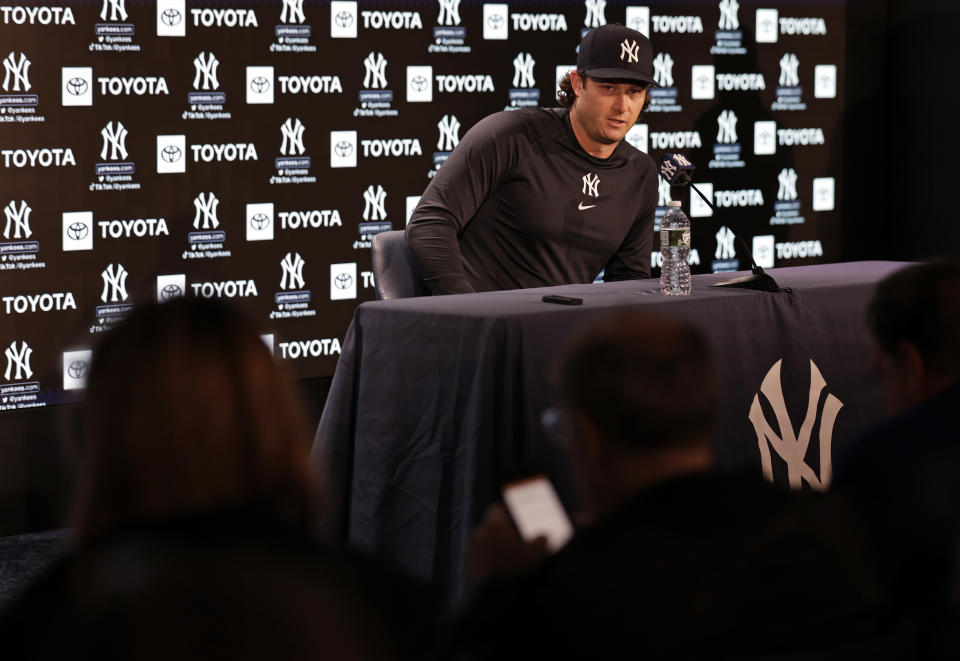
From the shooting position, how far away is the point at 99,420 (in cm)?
117

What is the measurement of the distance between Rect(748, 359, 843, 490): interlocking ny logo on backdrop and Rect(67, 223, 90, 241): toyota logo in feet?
8.06

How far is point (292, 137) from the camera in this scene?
485cm

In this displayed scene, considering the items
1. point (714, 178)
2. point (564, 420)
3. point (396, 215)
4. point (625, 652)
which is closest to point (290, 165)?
point (396, 215)

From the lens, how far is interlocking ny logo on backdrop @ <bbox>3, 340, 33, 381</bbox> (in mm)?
4324

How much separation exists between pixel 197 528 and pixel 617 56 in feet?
9.59

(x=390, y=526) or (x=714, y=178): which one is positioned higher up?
(x=714, y=178)

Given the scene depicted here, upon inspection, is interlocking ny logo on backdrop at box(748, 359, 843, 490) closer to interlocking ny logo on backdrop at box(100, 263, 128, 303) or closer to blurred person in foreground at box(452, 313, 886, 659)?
blurred person in foreground at box(452, 313, 886, 659)

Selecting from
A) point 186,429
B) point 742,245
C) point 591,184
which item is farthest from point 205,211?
point 186,429

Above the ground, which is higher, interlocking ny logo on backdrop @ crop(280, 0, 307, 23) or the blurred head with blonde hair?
interlocking ny logo on backdrop @ crop(280, 0, 307, 23)

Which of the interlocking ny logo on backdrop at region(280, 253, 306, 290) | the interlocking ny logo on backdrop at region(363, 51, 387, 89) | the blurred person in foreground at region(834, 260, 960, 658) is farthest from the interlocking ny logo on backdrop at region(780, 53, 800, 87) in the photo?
the blurred person in foreground at region(834, 260, 960, 658)

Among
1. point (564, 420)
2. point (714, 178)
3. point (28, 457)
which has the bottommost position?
point (28, 457)

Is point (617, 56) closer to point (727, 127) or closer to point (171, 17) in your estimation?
point (171, 17)

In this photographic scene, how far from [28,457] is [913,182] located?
4320 millimetres

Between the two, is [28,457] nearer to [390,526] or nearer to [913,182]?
[390,526]
